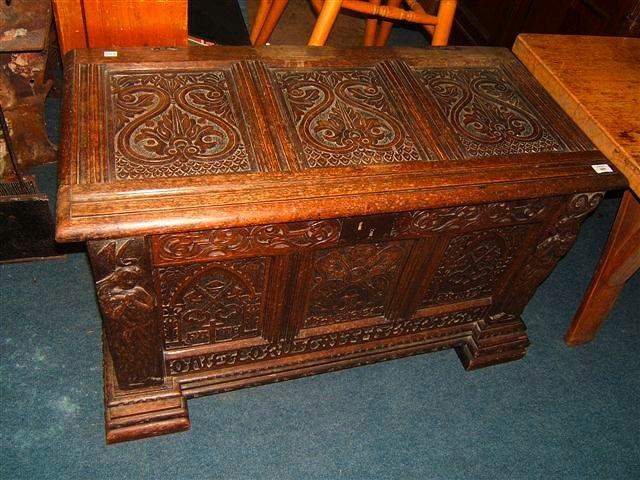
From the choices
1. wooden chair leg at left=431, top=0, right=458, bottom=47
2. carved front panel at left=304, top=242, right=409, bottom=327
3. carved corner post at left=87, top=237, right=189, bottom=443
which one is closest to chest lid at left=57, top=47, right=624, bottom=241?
carved corner post at left=87, top=237, right=189, bottom=443

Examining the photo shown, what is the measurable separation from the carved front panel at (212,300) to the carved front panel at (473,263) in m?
0.49

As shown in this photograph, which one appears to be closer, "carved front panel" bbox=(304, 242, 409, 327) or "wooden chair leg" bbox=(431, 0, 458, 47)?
"carved front panel" bbox=(304, 242, 409, 327)

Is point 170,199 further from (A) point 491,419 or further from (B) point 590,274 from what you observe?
(B) point 590,274

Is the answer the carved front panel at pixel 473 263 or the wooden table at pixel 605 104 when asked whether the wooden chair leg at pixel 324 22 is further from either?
the carved front panel at pixel 473 263

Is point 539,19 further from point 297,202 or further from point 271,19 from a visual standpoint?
point 297,202

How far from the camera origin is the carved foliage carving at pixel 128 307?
1062 millimetres

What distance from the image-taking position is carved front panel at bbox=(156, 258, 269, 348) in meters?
1.22

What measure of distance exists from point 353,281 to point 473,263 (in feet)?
1.11

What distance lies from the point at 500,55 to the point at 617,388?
3.70ft

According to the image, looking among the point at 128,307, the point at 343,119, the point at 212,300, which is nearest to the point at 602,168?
the point at 343,119

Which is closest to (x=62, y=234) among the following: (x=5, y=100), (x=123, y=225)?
(x=123, y=225)

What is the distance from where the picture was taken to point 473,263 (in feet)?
4.82

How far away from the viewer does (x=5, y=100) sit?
1.86 metres

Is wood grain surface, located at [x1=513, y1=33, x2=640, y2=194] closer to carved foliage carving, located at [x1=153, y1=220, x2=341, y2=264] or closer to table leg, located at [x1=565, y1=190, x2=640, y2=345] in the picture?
table leg, located at [x1=565, y1=190, x2=640, y2=345]
